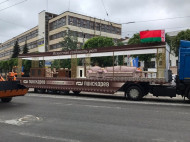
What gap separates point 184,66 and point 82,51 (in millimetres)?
7546

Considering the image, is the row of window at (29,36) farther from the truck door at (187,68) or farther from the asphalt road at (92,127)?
the asphalt road at (92,127)

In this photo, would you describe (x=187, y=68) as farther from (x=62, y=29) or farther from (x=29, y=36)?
(x=29, y=36)

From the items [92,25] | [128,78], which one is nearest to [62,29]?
[92,25]

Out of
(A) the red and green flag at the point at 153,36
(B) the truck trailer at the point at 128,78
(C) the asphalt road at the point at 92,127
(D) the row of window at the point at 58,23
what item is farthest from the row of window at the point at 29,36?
(C) the asphalt road at the point at 92,127

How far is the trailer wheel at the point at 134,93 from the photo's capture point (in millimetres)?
12531

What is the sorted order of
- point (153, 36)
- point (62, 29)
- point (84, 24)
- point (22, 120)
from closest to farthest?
point (22, 120) → point (153, 36) → point (62, 29) → point (84, 24)

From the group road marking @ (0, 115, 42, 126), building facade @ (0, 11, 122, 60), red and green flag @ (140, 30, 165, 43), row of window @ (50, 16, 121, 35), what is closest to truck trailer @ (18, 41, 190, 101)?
red and green flag @ (140, 30, 165, 43)

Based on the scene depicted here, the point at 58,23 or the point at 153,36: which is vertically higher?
the point at 58,23

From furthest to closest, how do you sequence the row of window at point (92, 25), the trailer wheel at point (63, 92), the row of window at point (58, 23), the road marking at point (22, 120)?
the row of window at point (92, 25)
the row of window at point (58, 23)
the trailer wheel at point (63, 92)
the road marking at point (22, 120)

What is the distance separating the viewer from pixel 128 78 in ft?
43.0

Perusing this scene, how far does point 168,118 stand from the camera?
7.41m

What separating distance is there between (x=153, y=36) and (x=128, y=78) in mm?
3060

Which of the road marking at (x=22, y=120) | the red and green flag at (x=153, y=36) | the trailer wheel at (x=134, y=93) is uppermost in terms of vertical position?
the red and green flag at (x=153, y=36)

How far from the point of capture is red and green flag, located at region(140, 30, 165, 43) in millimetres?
12363
